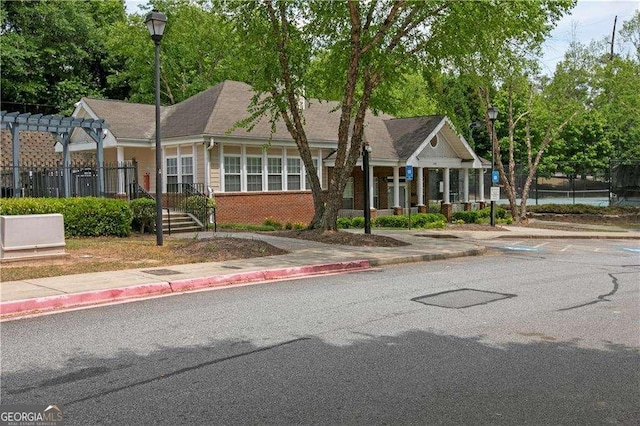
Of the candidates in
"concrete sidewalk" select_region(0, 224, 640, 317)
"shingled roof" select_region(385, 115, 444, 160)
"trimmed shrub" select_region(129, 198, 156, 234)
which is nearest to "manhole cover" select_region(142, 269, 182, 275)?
"concrete sidewalk" select_region(0, 224, 640, 317)

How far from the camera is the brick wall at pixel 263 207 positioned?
953 inches

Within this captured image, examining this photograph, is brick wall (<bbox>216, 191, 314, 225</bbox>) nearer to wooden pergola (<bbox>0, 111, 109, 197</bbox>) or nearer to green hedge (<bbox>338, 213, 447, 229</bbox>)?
green hedge (<bbox>338, 213, 447, 229</bbox>)

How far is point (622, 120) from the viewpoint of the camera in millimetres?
36250

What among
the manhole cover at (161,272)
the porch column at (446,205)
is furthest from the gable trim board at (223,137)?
the manhole cover at (161,272)

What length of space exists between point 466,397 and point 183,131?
70.2 feet

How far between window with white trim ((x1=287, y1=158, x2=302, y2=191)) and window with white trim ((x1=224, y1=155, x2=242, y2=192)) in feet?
9.62

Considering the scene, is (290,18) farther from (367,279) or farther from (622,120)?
(622,120)

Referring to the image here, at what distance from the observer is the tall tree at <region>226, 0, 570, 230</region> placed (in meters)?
16.1

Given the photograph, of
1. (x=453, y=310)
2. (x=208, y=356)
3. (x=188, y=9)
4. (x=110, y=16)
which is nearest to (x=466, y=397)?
(x=208, y=356)

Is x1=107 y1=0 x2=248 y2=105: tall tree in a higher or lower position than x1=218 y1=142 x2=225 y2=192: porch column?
higher

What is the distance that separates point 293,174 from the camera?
2719 cm

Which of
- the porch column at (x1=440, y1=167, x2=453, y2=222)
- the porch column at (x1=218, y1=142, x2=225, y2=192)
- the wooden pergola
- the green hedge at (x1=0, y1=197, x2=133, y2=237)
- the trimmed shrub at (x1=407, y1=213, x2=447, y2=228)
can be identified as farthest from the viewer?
the porch column at (x1=440, y1=167, x2=453, y2=222)

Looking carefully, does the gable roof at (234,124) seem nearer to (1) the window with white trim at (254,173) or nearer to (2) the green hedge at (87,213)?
(1) the window with white trim at (254,173)

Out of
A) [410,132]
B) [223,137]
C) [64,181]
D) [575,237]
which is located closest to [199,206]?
[223,137]
